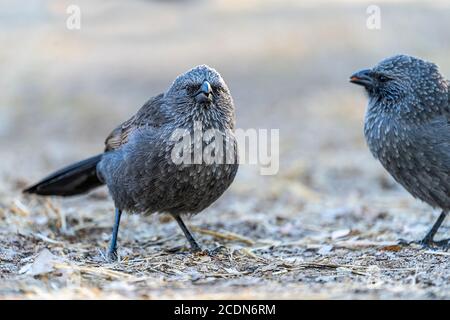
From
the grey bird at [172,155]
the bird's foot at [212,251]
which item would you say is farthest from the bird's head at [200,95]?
the bird's foot at [212,251]

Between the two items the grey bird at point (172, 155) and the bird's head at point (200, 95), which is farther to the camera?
the bird's head at point (200, 95)

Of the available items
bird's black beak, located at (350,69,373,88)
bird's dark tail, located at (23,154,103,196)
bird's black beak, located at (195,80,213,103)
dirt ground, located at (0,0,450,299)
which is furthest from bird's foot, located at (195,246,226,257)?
bird's black beak, located at (350,69,373,88)

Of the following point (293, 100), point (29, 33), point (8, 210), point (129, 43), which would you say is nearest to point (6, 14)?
point (29, 33)

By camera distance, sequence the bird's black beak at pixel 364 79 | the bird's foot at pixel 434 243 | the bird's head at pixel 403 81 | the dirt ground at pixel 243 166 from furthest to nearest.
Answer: the bird's black beak at pixel 364 79 < the bird's head at pixel 403 81 < the bird's foot at pixel 434 243 < the dirt ground at pixel 243 166

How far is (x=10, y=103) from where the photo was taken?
43.6 feet

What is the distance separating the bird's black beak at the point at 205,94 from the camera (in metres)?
5.74

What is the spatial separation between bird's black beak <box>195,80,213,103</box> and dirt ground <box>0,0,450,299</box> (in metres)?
1.19

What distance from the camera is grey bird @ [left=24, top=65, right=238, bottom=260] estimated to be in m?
5.68

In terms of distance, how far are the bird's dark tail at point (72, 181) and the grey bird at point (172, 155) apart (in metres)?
0.58

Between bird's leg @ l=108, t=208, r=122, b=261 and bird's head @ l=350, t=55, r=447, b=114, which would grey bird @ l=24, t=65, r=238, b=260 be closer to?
bird's leg @ l=108, t=208, r=122, b=261

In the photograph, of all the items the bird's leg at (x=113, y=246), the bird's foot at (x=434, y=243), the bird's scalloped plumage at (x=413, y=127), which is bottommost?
the bird's foot at (x=434, y=243)

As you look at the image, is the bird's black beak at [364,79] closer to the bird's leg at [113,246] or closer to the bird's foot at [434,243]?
the bird's foot at [434,243]

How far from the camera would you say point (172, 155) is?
18.6 ft
